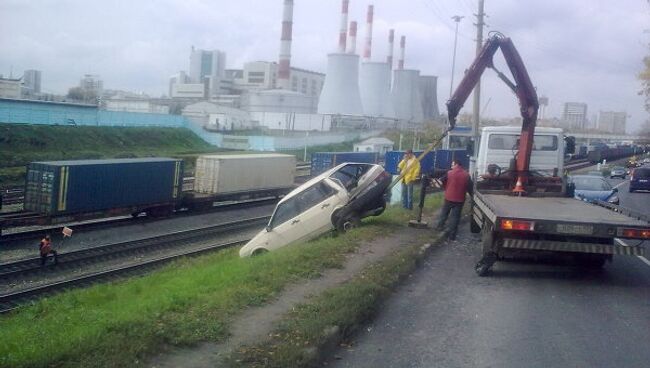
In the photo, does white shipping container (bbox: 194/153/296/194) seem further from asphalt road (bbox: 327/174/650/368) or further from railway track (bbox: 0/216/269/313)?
asphalt road (bbox: 327/174/650/368)

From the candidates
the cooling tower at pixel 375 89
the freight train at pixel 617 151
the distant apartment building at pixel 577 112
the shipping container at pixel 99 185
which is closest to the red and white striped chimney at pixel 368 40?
the cooling tower at pixel 375 89

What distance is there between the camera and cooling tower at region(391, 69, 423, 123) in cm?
8881

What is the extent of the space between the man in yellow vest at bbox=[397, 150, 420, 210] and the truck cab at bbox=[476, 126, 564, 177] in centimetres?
196

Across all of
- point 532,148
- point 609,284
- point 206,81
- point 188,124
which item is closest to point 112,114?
point 188,124

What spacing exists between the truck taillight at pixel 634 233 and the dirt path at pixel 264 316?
385 centimetres

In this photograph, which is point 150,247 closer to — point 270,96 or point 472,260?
point 472,260

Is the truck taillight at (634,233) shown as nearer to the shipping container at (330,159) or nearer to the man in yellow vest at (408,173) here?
the man in yellow vest at (408,173)

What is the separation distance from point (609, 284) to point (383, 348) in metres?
5.27

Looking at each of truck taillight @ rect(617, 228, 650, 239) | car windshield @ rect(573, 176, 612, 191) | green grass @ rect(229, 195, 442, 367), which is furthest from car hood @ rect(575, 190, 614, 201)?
green grass @ rect(229, 195, 442, 367)

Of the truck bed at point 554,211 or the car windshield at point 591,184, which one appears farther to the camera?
the car windshield at point 591,184

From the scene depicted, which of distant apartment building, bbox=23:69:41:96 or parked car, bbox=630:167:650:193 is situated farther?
distant apartment building, bbox=23:69:41:96

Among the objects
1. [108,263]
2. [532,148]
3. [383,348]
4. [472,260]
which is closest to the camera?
[383,348]

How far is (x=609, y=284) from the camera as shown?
34.8ft

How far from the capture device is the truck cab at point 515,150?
643 inches
